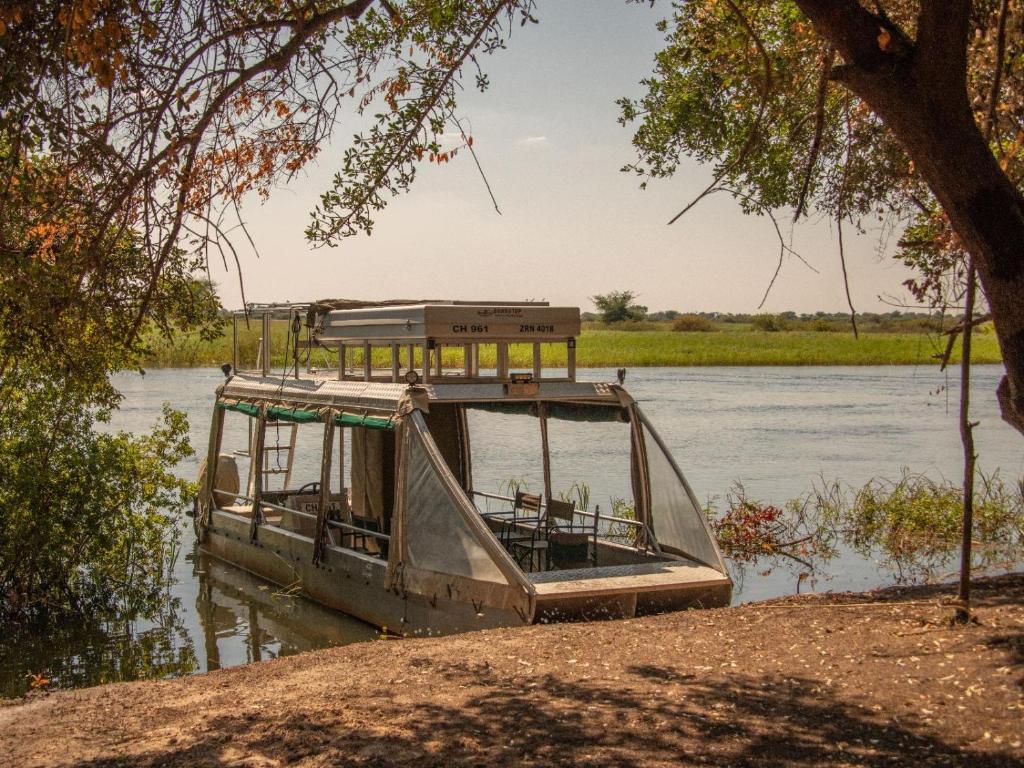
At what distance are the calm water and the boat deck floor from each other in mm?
2706

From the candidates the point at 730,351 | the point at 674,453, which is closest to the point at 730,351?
the point at 730,351

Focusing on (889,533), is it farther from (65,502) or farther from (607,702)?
(607,702)

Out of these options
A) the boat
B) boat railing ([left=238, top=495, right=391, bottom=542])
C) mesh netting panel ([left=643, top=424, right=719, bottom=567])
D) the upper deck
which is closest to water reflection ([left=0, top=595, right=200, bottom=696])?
the boat

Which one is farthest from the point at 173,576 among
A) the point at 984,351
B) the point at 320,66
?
the point at 984,351

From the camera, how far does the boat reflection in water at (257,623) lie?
12273 mm

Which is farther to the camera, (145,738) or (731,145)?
(731,145)

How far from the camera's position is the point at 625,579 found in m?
10.2

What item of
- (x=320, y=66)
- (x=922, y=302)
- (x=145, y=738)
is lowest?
(x=145, y=738)

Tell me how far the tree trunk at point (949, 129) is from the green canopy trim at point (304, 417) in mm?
5976

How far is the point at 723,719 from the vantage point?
5977 millimetres

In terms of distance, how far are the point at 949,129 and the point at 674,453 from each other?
2334 cm

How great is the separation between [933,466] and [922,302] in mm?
17395

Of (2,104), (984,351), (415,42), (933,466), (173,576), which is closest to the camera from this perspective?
(2,104)

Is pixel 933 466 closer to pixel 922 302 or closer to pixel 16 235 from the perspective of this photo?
pixel 922 302
